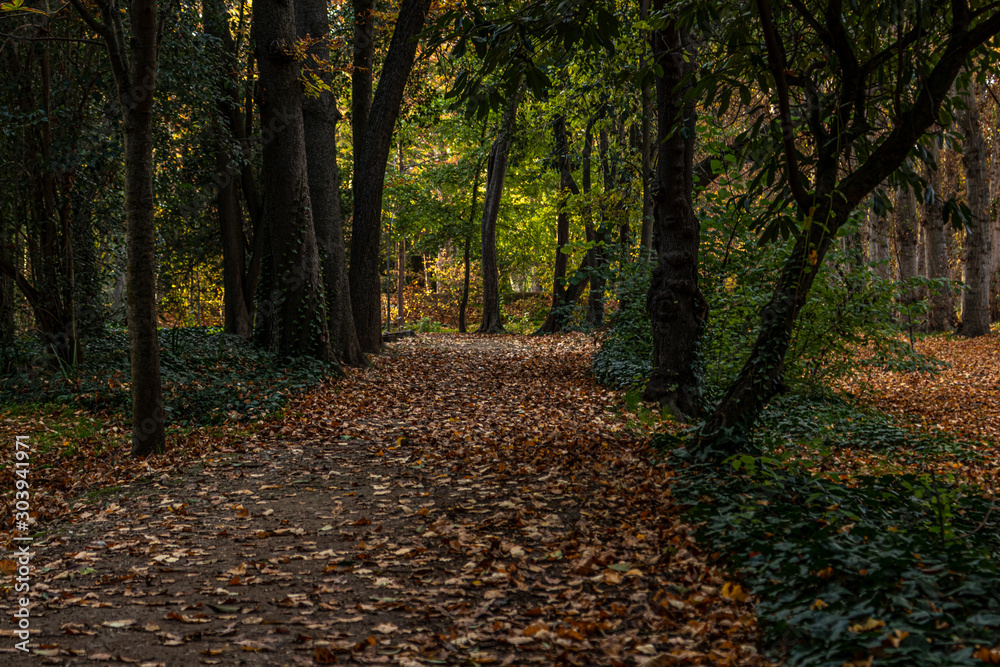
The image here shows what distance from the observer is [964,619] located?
110 inches

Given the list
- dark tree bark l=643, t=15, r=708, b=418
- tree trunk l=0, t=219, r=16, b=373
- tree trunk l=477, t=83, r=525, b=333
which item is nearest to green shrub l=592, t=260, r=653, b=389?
dark tree bark l=643, t=15, r=708, b=418

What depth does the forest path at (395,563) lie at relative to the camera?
3.27 m

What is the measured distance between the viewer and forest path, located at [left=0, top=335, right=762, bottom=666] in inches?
129

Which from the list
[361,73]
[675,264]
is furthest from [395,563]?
[361,73]

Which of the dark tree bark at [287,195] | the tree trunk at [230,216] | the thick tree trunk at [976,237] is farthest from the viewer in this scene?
the thick tree trunk at [976,237]

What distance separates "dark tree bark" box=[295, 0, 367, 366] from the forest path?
12.7 feet

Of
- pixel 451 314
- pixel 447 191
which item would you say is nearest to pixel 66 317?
pixel 447 191

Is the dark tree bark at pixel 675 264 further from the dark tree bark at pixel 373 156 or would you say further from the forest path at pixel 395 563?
the dark tree bark at pixel 373 156

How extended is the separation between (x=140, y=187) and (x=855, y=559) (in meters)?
6.34

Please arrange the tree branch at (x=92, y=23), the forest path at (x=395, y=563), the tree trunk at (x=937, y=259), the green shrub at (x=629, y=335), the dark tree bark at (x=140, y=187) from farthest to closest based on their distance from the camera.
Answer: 1. the tree trunk at (x=937, y=259)
2. the green shrub at (x=629, y=335)
3. the dark tree bark at (x=140, y=187)
4. the tree branch at (x=92, y=23)
5. the forest path at (x=395, y=563)

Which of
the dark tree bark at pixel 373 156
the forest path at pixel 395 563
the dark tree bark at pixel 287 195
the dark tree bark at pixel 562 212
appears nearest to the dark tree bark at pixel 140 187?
the forest path at pixel 395 563

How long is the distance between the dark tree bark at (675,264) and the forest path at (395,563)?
1108mm

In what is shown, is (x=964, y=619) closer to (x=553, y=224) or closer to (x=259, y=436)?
(x=259, y=436)

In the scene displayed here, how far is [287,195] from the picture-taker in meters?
10.2
